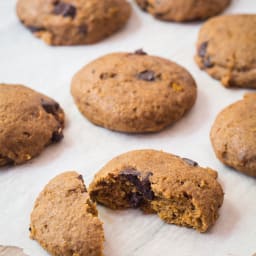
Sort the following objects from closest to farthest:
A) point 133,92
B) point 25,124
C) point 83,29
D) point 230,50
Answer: point 25,124 → point 133,92 → point 230,50 → point 83,29

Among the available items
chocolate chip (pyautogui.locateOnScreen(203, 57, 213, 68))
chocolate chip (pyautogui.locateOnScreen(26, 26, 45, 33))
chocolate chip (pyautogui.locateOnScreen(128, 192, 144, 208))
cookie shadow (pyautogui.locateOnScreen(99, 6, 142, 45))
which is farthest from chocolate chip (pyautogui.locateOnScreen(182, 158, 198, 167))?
chocolate chip (pyautogui.locateOnScreen(26, 26, 45, 33))

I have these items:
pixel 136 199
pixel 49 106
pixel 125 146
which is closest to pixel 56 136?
pixel 49 106

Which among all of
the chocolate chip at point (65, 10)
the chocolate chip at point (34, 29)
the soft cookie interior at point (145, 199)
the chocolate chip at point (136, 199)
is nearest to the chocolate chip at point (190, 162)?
the soft cookie interior at point (145, 199)

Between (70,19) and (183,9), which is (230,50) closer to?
(183,9)

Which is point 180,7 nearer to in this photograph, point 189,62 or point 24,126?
point 189,62

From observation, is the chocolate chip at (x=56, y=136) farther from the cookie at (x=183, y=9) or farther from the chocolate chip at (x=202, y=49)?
the cookie at (x=183, y=9)

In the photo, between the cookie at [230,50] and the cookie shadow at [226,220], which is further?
the cookie at [230,50]

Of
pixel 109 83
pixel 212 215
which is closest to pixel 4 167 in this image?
pixel 109 83
